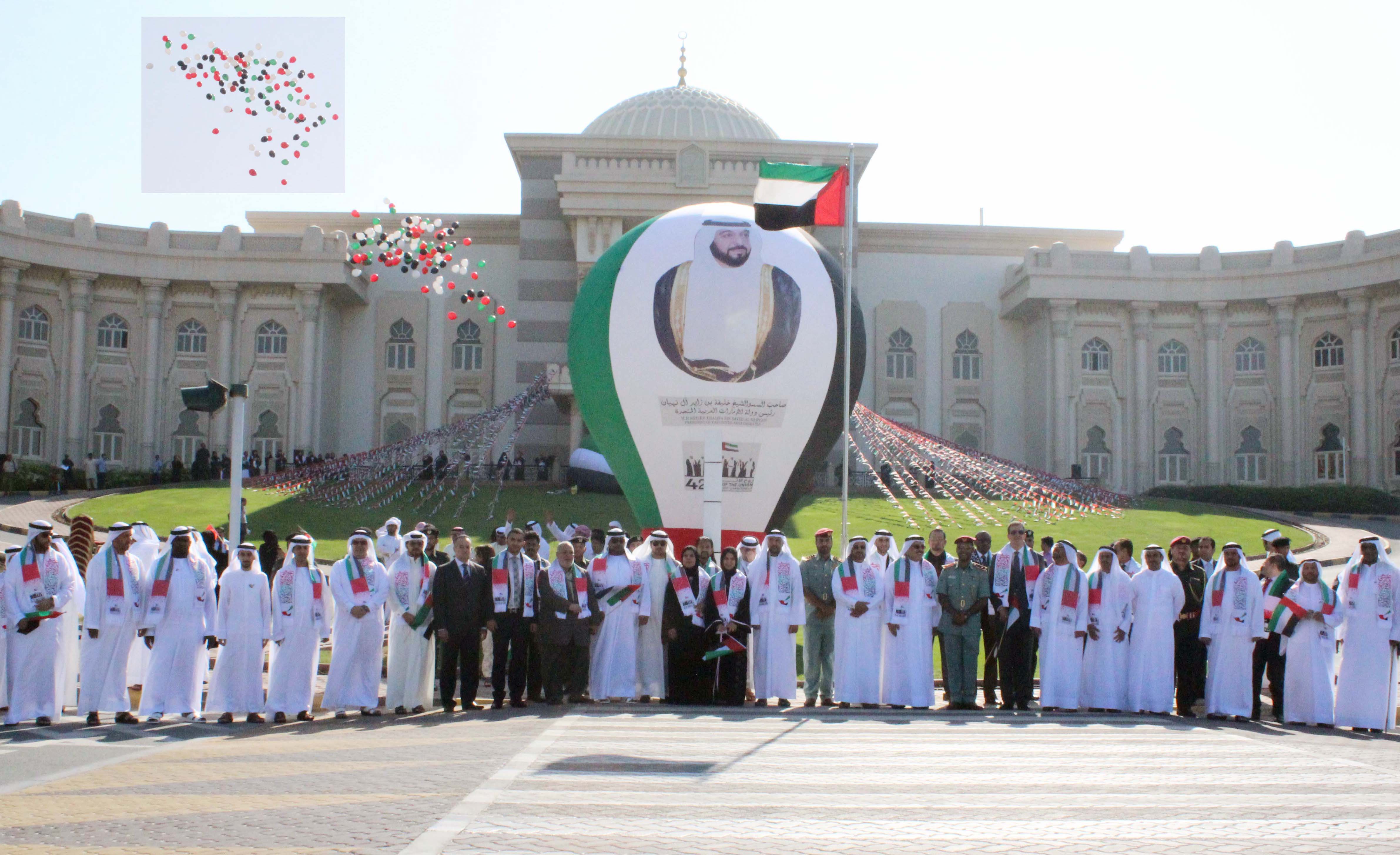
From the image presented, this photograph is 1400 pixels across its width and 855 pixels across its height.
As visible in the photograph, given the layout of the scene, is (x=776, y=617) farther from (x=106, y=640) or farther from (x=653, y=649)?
(x=106, y=640)

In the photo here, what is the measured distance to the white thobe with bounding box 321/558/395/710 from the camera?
38.5 ft

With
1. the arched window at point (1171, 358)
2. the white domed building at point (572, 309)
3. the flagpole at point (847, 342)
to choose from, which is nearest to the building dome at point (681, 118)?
the white domed building at point (572, 309)

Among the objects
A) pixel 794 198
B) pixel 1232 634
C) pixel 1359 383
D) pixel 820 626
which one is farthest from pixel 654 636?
pixel 1359 383

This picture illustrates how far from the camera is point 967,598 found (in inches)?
499

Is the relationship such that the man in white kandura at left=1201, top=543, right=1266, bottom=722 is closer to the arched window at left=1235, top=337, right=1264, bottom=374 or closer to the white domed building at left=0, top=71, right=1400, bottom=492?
the white domed building at left=0, top=71, right=1400, bottom=492

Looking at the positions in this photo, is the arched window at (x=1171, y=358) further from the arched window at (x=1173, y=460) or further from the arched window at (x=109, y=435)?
the arched window at (x=109, y=435)

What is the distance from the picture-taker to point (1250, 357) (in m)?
45.2

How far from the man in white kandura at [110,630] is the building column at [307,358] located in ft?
110

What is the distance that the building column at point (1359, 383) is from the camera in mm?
42000

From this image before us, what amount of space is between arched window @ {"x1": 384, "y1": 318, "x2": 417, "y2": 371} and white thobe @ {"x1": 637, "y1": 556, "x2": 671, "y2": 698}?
35553mm

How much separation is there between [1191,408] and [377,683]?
3937 cm

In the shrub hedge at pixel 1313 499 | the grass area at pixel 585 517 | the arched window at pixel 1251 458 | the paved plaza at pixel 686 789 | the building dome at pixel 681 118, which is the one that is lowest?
the paved plaza at pixel 686 789

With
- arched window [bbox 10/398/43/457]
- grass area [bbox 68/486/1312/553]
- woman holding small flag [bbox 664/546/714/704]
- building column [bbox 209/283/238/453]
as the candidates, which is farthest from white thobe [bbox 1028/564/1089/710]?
arched window [bbox 10/398/43/457]

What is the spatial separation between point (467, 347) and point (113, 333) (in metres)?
11.9
